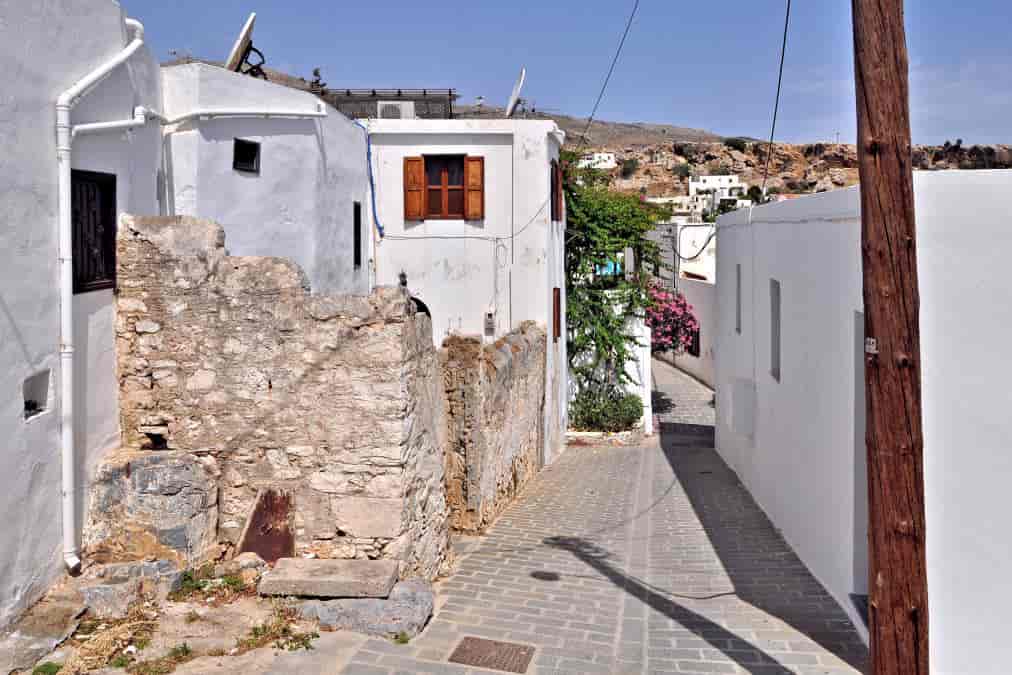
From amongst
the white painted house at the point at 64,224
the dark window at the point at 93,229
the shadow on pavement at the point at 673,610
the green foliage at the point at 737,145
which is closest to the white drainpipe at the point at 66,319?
the white painted house at the point at 64,224

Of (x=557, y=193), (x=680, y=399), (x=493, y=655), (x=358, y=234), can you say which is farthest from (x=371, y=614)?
(x=680, y=399)

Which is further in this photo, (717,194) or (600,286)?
(717,194)

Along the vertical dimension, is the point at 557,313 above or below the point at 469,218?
below

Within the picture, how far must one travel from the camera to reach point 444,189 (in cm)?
1767

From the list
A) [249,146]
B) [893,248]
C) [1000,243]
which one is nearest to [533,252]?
[249,146]

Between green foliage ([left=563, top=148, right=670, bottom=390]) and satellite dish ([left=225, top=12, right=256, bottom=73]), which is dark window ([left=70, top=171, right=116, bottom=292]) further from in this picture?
green foliage ([left=563, top=148, right=670, bottom=390])

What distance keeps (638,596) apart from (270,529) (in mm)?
3587

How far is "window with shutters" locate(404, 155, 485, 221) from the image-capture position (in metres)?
17.4

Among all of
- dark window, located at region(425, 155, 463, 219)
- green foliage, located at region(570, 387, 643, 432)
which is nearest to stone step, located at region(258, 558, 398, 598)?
dark window, located at region(425, 155, 463, 219)

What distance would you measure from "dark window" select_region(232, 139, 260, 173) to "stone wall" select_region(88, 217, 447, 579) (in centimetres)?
379

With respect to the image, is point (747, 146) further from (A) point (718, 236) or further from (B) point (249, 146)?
(B) point (249, 146)

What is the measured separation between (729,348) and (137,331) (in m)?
10.7

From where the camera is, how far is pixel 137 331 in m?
7.50

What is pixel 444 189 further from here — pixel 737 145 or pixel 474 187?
pixel 737 145
